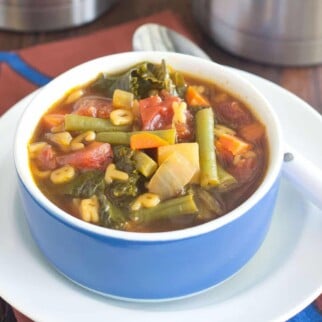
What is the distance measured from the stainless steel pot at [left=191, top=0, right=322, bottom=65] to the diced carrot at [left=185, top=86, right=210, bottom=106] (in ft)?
1.33

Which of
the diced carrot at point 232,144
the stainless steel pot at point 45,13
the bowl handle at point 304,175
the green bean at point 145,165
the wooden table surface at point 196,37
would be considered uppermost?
the green bean at point 145,165

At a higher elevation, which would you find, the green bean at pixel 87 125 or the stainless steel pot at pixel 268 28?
the green bean at pixel 87 125

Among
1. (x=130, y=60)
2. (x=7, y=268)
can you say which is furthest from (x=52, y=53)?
(x=7, y=268)

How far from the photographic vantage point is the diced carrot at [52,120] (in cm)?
113

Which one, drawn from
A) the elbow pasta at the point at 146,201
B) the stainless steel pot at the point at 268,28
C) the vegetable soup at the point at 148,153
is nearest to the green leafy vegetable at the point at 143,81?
the vegetable soup at the point at 148,153

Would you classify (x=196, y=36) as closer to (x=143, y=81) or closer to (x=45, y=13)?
(x=45, y=13)

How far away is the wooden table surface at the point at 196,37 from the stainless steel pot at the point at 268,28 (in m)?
0.02

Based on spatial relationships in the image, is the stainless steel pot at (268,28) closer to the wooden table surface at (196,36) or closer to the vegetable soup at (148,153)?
the wooden table surface at (196,36)

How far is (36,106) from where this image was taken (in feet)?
3.71

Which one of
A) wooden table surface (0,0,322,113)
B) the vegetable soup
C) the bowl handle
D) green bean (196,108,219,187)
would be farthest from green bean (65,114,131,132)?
wooden table surface (0,0,322,113)

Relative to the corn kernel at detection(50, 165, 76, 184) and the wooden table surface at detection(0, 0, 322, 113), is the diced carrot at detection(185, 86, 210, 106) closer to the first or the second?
the corn kernel at detection(50, 165, 76, 184)

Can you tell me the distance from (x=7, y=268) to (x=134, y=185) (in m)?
0.20

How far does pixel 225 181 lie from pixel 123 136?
0.51ft

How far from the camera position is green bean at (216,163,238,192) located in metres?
1.02
